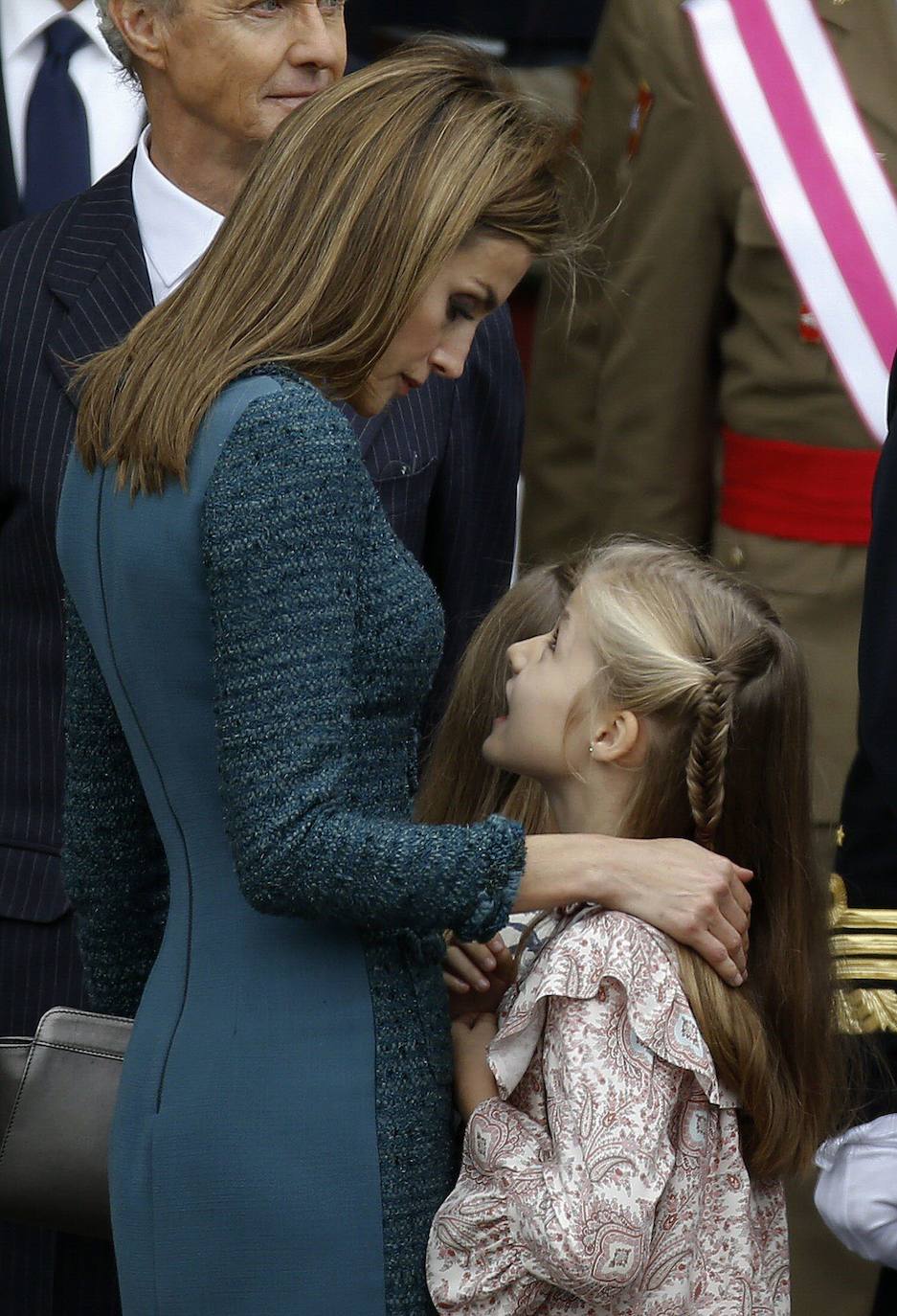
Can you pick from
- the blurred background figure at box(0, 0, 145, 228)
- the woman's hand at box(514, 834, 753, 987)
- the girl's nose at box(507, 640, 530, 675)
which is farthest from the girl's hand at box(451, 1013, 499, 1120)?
the blurred background figure at box(0, 0, 145, 228)

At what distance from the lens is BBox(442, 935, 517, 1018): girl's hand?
6.40ft

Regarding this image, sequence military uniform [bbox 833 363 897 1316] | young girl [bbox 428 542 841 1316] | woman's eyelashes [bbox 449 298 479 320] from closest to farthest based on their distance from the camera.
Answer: young girl [bbox 428 542 841 1316] < woman's eyelashes [bbox 449 298 479 320] < military uniform [bbox 833 363 897 1316]

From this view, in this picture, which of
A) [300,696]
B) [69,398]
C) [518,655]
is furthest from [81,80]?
[300,696]

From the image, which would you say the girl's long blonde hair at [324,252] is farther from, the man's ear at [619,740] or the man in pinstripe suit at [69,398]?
the man in pinstripe suit at [69,398]

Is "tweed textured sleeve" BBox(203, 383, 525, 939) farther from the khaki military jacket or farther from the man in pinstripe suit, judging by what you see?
the khaki military jacket

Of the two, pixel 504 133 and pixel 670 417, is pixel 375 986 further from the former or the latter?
pixel 670 417

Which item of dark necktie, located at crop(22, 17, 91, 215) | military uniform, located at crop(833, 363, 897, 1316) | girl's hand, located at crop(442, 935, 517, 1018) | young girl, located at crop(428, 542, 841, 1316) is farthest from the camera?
dark necktie, located at crop(22, 17, 91, 215)

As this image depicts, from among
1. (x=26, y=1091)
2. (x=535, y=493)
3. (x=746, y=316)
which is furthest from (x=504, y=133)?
(x=535, y=493)

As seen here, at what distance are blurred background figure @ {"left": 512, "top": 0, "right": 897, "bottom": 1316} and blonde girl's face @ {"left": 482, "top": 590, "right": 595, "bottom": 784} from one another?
2.91ft

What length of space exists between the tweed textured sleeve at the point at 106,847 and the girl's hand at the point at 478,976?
292 mm

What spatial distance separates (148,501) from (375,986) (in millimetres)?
430

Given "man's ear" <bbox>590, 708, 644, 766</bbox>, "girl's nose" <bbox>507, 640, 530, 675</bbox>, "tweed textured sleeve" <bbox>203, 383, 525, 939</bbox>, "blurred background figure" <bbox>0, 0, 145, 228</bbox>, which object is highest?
"blurred background figure" <bbox>0, 0, 145, 228</bbox>

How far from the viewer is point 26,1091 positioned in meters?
2.02

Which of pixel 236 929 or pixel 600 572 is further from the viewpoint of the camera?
pixel 600 572
